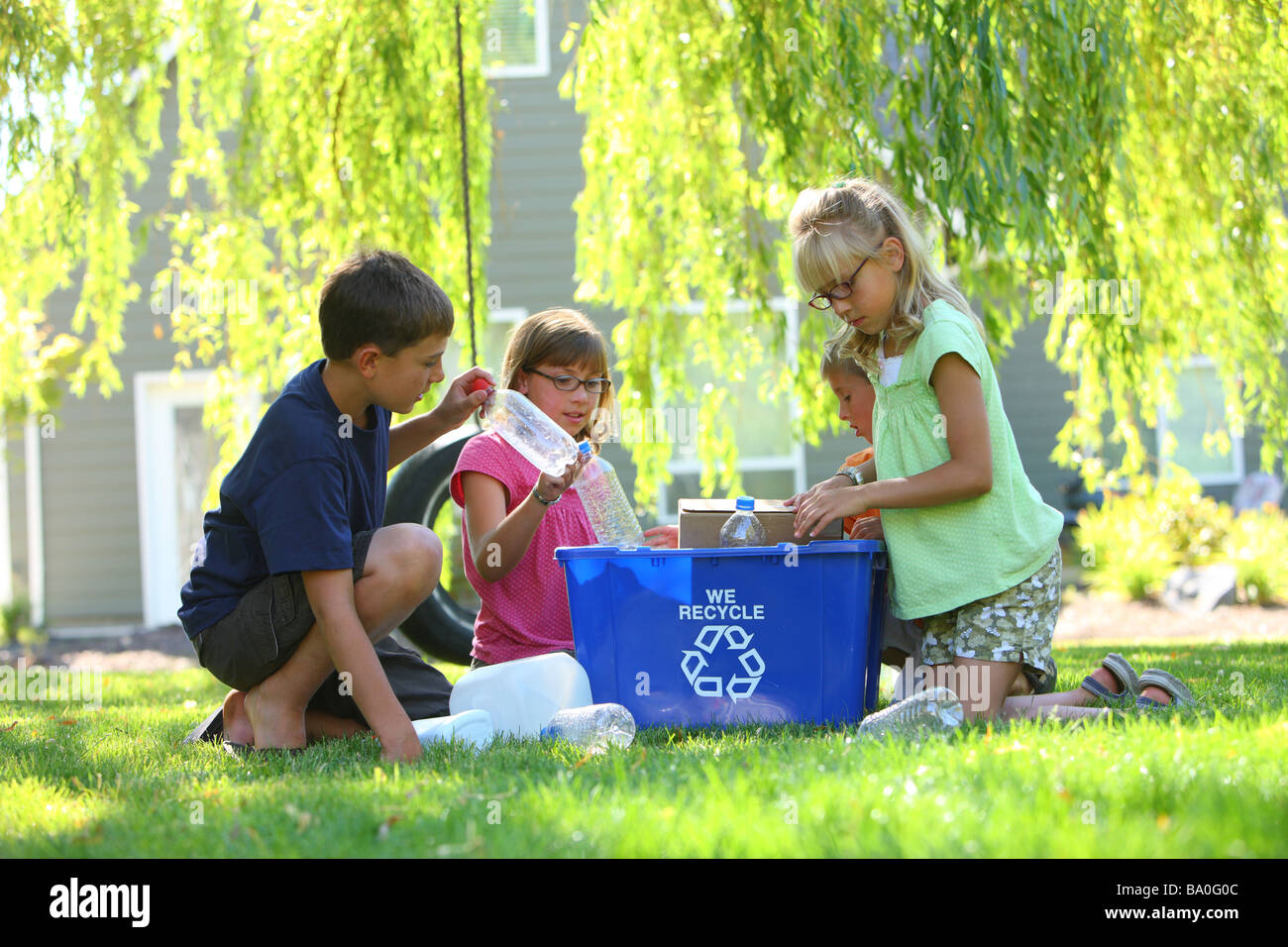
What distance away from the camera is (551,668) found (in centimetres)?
334

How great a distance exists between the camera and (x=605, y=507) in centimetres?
417

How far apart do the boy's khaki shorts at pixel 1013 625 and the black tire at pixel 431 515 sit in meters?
2.26

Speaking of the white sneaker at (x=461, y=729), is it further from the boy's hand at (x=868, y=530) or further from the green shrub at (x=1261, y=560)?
the green shrub at (x=1261, y=560)

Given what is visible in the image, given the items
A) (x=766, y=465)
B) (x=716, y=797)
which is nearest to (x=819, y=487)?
(x=716, y=797)

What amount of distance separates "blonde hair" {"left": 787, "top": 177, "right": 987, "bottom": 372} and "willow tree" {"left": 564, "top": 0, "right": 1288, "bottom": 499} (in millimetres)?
1264

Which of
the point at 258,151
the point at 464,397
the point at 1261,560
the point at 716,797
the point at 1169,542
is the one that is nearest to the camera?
the point at 716,797

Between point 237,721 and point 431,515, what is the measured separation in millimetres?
1765

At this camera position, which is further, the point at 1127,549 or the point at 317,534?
the point at 1127,549

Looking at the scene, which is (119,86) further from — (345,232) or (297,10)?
(345,232)

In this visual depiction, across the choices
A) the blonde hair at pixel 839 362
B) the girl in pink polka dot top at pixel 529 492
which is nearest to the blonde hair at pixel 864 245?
the blonde hair at pixel 839 362

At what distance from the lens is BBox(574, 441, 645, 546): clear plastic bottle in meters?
4.02

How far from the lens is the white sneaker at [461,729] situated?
313 cm

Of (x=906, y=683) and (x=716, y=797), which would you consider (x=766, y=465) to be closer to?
(x=906, y=683)
